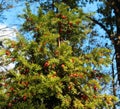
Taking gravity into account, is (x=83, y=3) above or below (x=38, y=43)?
below

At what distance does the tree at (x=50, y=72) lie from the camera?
9.42m

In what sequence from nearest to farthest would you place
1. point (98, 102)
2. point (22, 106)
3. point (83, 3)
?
point (22, 106) < point (98, 102) < point (83, 3)

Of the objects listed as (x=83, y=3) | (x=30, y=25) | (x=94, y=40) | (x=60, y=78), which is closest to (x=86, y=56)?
(x=60, y=78)

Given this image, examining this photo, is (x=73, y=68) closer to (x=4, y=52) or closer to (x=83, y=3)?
(x=4, y=52)

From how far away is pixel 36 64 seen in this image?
9.73 meters

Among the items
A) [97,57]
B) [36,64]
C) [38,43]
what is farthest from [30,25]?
[97,57]

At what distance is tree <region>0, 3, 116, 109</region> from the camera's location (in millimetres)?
9422

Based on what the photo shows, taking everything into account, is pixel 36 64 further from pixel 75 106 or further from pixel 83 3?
pixel 83 3

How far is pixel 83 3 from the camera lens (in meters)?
20.0

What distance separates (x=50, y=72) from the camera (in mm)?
9617

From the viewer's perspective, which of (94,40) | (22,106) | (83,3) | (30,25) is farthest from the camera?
(94,40)

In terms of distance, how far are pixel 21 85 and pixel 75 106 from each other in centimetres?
143

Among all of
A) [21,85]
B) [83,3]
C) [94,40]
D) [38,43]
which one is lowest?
[94,40]

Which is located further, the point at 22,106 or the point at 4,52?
the point at 4,52
